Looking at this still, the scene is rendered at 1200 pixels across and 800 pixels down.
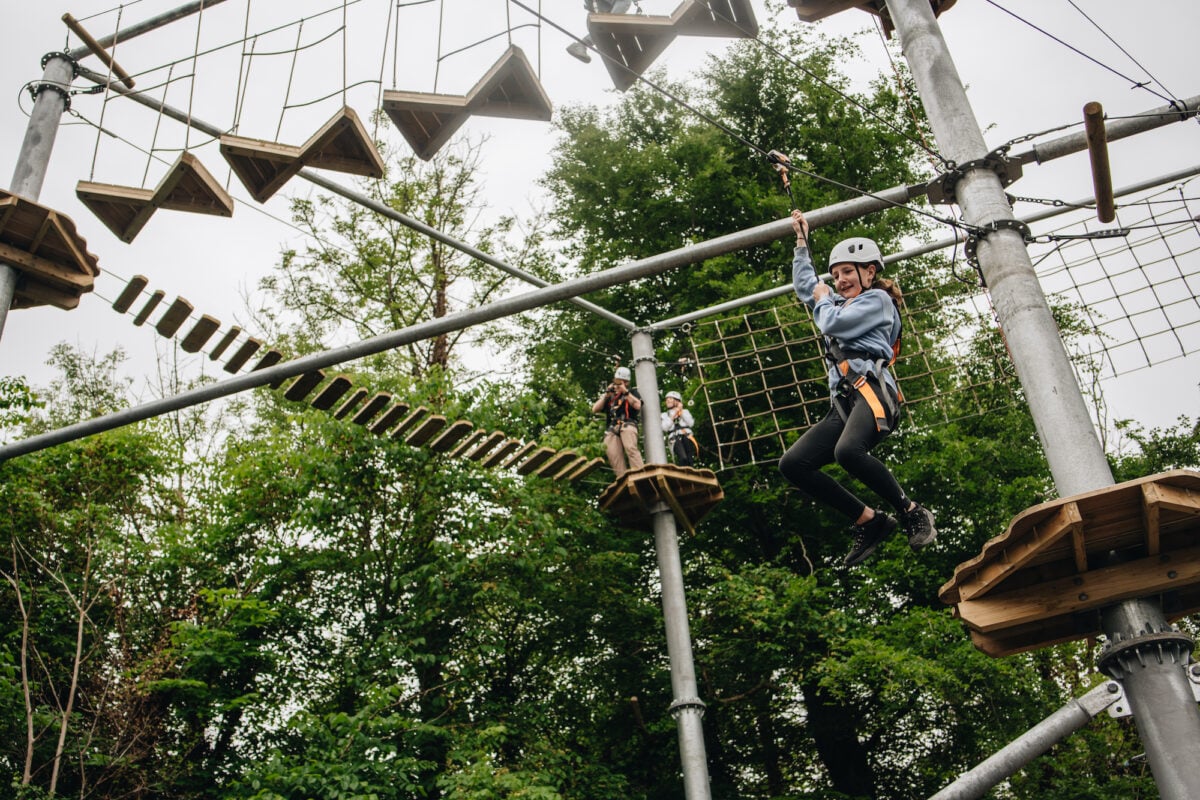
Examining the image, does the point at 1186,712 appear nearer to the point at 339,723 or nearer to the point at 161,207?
the point at 161,207

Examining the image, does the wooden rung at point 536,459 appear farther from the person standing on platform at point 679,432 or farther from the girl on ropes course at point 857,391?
the girl on ropes course at point 857,391

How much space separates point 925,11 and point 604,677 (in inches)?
454

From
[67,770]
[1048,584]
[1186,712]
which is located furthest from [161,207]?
[67,770]

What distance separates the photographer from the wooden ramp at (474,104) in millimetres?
6465

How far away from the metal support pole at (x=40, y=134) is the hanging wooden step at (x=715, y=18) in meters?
3.97

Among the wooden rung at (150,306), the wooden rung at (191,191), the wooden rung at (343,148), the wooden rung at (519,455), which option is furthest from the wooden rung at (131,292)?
the wooden rung at (519,455)

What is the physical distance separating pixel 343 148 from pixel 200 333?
2.17m

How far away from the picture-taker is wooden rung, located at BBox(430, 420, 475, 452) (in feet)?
32.3

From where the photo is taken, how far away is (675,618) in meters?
8.41

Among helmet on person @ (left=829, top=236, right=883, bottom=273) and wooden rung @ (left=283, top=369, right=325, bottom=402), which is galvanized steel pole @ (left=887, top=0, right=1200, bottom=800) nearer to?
helmet on person @ (left=829, top=236, right=883, bottom=273)

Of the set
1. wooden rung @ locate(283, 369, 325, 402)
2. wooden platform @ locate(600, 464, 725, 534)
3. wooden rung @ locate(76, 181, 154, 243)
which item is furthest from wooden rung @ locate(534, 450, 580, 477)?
wooden rung @ locate(76, 181, 154, 243)

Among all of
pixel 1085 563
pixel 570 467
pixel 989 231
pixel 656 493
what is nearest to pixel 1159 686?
pixel 1085 563

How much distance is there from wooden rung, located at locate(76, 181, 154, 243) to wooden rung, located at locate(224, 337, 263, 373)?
1285 millimetres

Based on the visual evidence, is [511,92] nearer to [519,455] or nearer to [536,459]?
[519,455]
